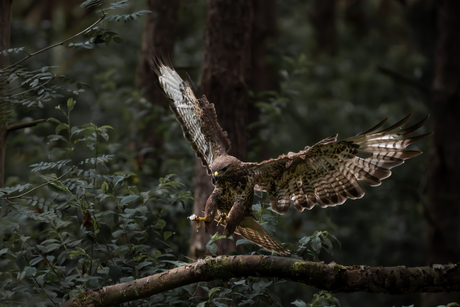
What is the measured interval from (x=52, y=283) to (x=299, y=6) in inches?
626

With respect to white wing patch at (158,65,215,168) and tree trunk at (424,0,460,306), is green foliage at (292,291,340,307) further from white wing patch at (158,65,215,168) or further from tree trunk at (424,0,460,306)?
tree trunk at (424,0,460,306)

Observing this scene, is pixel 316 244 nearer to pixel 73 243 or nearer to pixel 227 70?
pixel 73 243

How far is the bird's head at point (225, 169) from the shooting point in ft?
10.3

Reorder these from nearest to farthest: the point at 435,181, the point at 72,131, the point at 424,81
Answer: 1. the point at 72,131
2. the point at 435,181
3. the point at 424,81

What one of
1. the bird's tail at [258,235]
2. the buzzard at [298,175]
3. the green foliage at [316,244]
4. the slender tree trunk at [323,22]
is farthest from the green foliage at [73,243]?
the slender tree trunk at [323,22]

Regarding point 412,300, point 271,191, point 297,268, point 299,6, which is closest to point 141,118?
point 271,191

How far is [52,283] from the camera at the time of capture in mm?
2887

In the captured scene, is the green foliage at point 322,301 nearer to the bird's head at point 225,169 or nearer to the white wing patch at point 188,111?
the bird's head at point 225,169

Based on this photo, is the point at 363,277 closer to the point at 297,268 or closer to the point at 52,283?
the point at 297,268

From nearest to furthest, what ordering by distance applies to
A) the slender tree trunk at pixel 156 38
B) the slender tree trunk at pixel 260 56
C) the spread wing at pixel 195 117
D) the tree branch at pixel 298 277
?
the tree branch at pixel 298 277 < the spread wing at pixel 195 117 < the slender tree trunk at pixel 156 38 < the slender tree trunk at pixel 260 56

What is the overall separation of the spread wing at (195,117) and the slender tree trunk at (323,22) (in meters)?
12.2

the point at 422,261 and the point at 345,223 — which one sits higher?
the point at 345,223

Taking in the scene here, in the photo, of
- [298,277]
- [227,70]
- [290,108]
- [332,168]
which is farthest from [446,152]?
[298,277]

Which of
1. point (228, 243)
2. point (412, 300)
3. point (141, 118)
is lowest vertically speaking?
point (412, 300)
